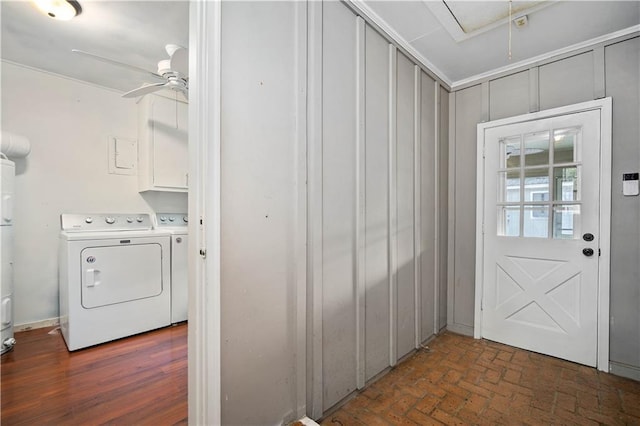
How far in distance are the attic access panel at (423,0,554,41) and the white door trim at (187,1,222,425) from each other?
1.56m

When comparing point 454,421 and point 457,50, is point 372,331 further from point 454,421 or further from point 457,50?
point 457,50

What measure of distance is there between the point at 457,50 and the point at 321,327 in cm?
262

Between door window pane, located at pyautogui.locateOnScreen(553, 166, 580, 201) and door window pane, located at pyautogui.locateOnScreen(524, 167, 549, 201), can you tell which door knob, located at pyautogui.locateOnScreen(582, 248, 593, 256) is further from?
door window pane, located at pyautogui.locateOnScreen(524, 167, 549, 201)

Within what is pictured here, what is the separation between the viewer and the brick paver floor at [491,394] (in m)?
1.75

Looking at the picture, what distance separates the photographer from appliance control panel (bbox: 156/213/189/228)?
12.3 ft

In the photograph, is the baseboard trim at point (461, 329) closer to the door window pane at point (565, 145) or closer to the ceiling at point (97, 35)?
the door window pane at point (565, 145)

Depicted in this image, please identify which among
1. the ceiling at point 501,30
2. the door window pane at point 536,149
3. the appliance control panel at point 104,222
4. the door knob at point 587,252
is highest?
the ceiling at point 501,30

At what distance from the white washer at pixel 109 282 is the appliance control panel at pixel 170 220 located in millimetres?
697

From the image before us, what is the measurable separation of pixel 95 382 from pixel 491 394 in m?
2.84

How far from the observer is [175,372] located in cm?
221

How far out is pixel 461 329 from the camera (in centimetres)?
305

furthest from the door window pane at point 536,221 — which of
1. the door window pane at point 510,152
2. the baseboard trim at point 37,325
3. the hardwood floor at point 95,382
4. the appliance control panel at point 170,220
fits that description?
the baseboard trim at point 37,325

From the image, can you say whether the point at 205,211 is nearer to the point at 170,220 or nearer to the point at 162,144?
the point at 162,144

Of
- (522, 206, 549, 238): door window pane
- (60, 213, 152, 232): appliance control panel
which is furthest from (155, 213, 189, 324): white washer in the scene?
(522, 206, 549, 238): door window pane
